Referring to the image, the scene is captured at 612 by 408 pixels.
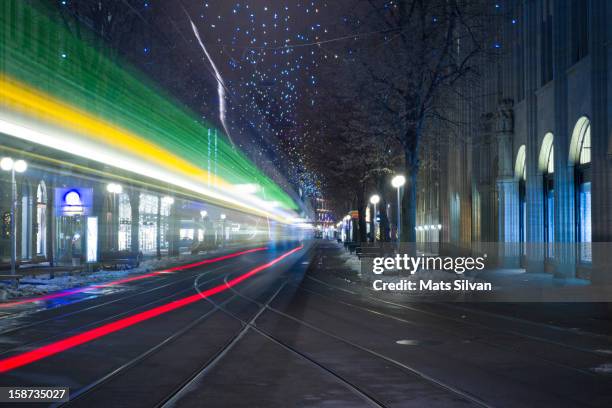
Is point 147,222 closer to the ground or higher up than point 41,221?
higher up

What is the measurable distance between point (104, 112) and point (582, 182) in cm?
2349

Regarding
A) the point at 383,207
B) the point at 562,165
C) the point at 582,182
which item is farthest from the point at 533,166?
the point at 383,207

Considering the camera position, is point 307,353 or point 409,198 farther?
point 409,198

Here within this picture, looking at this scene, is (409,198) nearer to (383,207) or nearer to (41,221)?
(383,207)

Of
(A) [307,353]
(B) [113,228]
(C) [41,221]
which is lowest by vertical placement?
(A) [307,353]

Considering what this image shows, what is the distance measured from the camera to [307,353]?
13.0 m

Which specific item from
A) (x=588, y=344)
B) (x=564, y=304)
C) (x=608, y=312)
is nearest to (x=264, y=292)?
(x=564, y=304)

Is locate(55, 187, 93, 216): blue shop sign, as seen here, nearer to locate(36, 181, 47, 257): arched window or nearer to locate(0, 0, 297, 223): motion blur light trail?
locate(0, 0, 297, 223): motion blur light trail

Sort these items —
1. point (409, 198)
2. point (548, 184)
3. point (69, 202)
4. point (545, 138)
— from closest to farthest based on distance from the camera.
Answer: point (69, 202), point (545, 138), point (409, 198), point (548, 184)

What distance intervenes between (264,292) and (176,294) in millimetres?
3434

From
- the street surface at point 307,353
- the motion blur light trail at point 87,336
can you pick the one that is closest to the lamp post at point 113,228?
the motion blur light trail at point 87,336

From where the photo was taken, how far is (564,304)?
22.3m

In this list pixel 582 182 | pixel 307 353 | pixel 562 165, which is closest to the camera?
pixel 307 353

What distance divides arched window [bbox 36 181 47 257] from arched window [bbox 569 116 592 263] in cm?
3279
